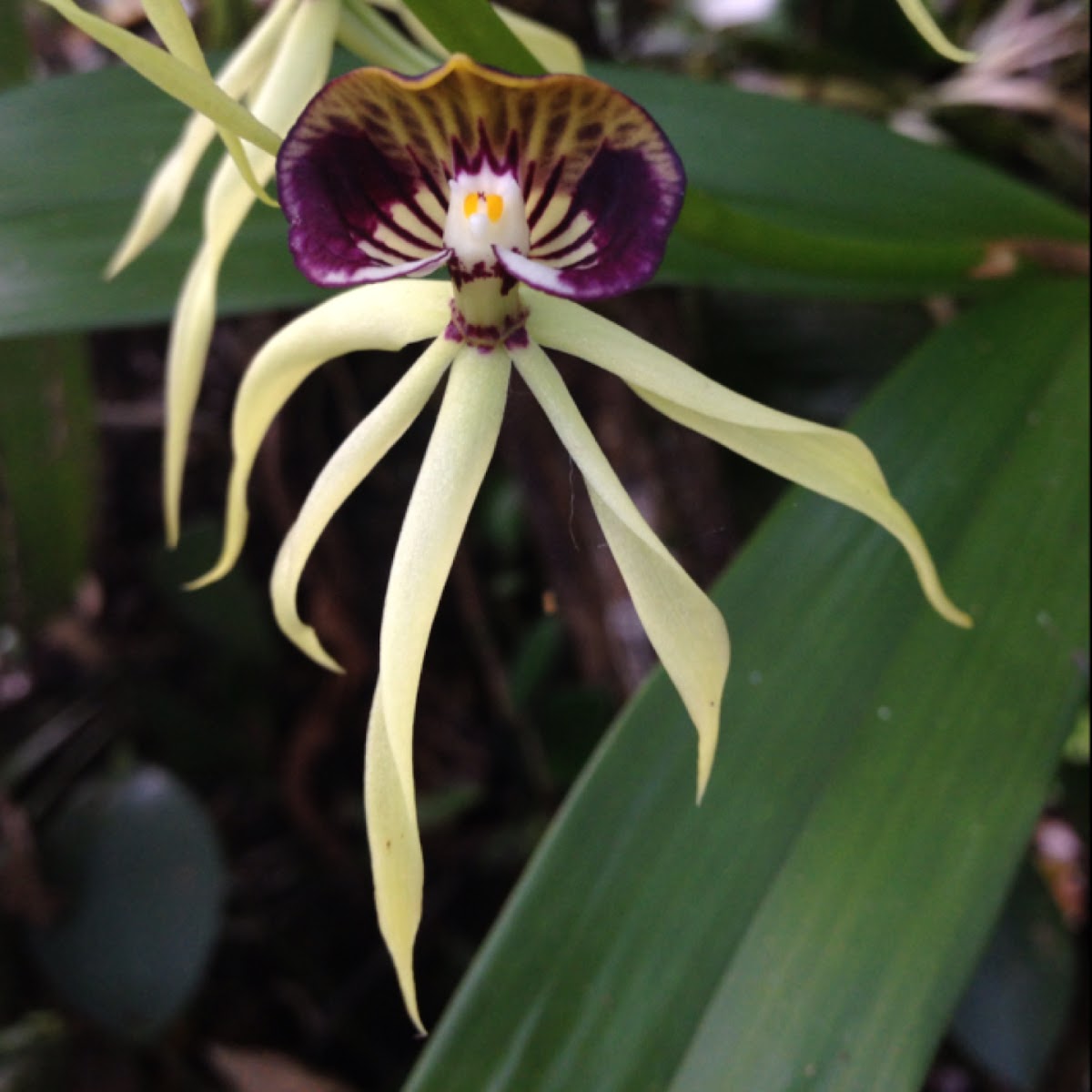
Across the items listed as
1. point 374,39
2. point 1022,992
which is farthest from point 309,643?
point 1022,992

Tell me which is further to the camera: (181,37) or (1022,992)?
(1022,992)

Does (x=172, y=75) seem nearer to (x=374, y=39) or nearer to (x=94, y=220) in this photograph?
(x=374, y=39)

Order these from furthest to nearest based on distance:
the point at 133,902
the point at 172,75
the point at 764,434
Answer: the point at 133,902
the point at 764,434
the point at 172,75

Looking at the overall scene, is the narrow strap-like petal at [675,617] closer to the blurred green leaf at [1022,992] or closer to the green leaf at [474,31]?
the green leaf at [474,31]

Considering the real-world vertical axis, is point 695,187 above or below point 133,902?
above

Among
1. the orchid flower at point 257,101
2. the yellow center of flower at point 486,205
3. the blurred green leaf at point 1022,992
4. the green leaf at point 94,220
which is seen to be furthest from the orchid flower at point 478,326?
the blurred green leaf at point 1022,992

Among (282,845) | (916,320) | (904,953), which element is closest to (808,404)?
(916,320)
